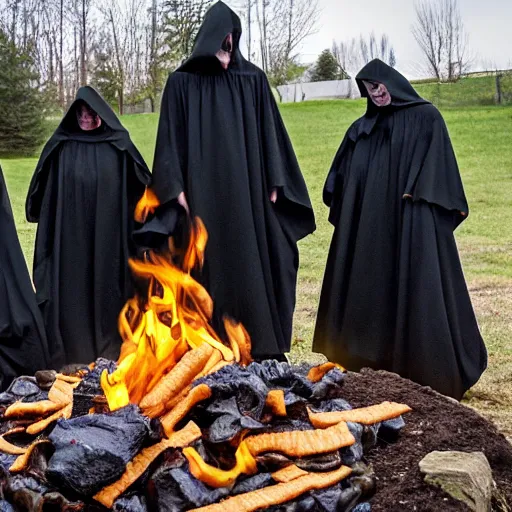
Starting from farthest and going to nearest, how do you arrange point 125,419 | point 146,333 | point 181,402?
point 146,333 → point 181,402 → point 125,419

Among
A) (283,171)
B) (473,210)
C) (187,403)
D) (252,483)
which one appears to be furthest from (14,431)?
(473,210)

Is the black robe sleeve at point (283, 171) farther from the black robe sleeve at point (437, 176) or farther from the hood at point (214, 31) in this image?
the black robe sleeve at point (437, 176)

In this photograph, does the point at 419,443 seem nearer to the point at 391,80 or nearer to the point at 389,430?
the point at 389,430

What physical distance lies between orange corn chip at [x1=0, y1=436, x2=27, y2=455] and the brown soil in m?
1.25

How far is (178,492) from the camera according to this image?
2.44 meters

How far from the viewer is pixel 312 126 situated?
1062 inches

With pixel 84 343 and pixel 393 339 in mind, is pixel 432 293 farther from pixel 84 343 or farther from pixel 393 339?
pixel 84 343

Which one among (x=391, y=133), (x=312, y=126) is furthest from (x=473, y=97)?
(x=391, y=133)

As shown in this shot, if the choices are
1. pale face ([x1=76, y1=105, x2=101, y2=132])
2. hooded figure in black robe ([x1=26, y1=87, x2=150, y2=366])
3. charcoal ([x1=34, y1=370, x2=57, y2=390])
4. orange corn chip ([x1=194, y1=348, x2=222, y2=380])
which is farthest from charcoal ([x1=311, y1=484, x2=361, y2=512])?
pale face ([x1=76, y1=105, x2=101, y2=132])

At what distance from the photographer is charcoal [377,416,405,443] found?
9.73 ft

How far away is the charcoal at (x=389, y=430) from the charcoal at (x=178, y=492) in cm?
77

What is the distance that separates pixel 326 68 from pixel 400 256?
1218 inches

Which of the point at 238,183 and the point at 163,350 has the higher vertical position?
the point at 238,183

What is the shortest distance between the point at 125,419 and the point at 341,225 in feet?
9.51
